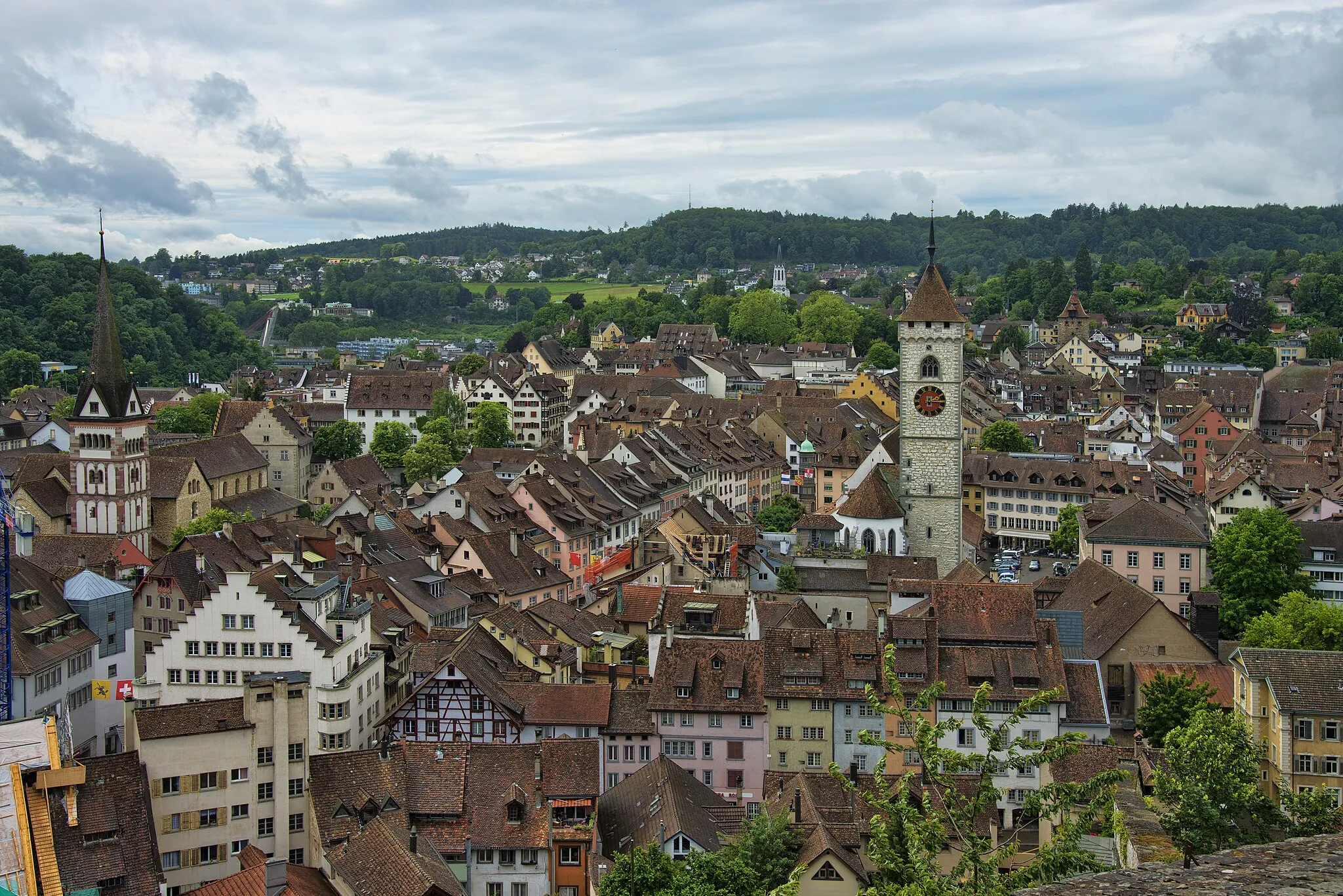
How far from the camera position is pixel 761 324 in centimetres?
19512

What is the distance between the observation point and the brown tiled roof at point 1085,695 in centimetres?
4856

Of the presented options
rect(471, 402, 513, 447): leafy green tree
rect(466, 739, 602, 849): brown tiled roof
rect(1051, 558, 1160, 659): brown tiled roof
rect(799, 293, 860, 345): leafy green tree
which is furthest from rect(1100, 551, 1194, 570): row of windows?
rect(799, 293, 860, 345): leafy green tree

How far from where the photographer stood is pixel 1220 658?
2362 inches

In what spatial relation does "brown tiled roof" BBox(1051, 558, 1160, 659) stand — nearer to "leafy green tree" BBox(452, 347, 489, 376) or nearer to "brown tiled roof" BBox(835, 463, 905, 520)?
"brown tiled roof" BBox(835, 463, 905, 520)

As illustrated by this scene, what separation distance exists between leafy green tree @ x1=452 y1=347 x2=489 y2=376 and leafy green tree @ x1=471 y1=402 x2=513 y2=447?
2828 cm

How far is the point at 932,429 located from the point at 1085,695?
104 ft

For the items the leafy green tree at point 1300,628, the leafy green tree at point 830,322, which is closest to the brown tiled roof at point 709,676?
the leafy green tree at point 1300,628

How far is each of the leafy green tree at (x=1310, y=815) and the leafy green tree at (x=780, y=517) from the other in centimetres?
5706

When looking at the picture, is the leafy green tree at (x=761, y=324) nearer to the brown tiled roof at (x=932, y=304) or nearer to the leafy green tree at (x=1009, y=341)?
the leafy green tree at (x=1009, y=341)

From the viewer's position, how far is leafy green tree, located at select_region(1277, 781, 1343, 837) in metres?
30.4

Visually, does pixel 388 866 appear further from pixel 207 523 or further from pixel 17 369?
pixel 17 369

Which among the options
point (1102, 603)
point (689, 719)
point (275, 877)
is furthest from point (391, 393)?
point (275, 877)

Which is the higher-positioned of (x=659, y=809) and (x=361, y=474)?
(x=361, y=474)

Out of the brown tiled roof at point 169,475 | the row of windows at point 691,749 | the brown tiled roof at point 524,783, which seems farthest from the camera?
the brown tiled roof at point 169,475
